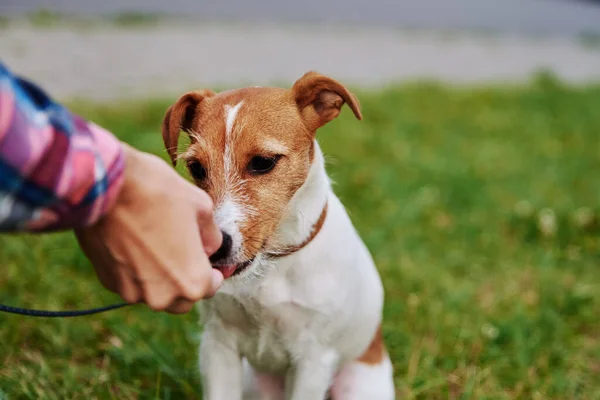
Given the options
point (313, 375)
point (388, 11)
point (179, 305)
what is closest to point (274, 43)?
point (388, 11)

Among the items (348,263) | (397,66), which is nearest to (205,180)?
(348,263)

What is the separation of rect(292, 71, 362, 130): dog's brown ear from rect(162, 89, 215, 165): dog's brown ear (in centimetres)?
33

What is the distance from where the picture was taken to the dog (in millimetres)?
2125

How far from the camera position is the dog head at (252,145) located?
2.02 m

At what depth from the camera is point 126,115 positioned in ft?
19.0

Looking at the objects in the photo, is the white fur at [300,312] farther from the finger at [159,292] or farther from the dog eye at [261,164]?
the finger at [159,292]

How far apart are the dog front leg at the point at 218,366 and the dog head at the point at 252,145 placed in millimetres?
506

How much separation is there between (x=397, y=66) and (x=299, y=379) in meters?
7.40

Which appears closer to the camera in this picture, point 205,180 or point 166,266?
point 166,266

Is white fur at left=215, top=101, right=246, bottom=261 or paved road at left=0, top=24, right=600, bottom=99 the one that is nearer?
white fur at left=215, top=101, right=246, bottom=261

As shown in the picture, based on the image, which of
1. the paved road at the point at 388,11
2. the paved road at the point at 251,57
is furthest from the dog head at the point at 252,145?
the paved road at the point at 388,11

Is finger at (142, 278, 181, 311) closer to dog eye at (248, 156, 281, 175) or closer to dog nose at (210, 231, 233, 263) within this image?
dog nose at (210, 231, 233, 263)

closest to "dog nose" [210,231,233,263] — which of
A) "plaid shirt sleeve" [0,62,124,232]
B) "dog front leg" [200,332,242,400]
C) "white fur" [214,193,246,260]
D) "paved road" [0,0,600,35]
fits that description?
"white fur" [214,193,246,260]

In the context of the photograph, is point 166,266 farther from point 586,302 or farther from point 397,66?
point 397,66
